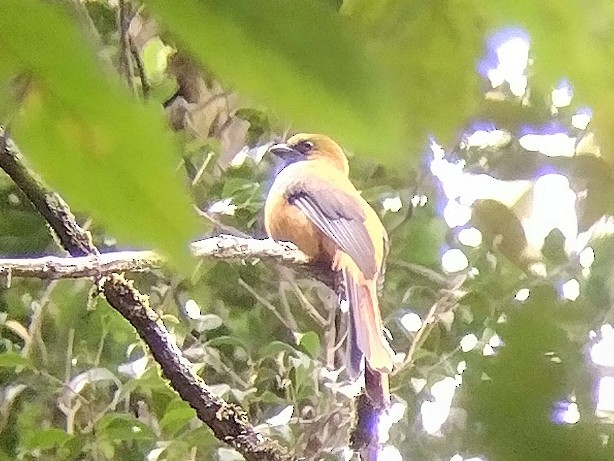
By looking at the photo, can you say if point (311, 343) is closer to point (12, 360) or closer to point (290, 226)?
point (290, 226)

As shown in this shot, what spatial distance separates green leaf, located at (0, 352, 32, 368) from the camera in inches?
21.6

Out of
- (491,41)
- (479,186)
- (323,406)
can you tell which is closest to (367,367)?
(323,406)

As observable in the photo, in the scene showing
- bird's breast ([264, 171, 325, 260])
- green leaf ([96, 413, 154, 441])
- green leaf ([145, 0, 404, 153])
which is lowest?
green leaf ([96, 413, 154, 441])

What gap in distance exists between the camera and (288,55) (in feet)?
0.19

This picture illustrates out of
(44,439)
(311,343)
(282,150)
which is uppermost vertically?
(282,150)

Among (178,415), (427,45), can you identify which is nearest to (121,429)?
(178,415)

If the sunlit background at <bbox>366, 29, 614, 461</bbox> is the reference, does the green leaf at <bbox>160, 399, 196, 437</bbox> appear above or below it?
below

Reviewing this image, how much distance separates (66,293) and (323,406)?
0.20 meters

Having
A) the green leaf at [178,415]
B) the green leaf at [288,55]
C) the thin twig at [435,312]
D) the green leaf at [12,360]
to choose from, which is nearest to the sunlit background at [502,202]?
the thin twig at [435,312]

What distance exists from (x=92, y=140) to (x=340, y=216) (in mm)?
457

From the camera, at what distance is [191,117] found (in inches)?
19.6

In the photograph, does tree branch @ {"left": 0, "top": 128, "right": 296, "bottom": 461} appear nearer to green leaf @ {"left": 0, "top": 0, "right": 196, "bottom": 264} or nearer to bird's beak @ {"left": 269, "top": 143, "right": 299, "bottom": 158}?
bird's beak @ {"left": 269, "top": 143, "right": 299, "bottom": 158}

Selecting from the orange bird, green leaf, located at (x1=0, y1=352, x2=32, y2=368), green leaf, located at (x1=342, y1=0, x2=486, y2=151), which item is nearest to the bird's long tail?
the orange bird

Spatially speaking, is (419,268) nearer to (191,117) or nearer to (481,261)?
(481,261)
